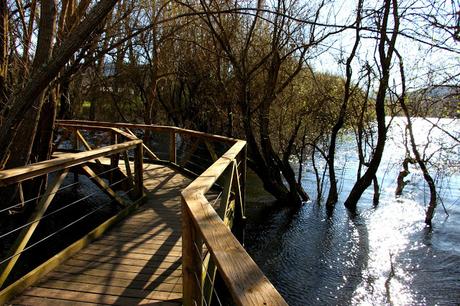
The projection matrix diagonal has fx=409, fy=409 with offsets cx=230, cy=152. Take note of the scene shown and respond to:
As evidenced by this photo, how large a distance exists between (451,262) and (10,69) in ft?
32.5

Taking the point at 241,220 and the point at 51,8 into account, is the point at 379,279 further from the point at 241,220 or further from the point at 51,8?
the point at 51,8

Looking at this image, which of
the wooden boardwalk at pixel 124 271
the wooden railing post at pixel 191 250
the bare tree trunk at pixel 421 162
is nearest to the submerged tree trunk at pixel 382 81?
the bare tree trunk at pixel 421 162

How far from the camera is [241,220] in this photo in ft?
24.6

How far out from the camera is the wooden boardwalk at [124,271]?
3395mm

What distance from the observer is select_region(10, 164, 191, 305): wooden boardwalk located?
11.1 feet

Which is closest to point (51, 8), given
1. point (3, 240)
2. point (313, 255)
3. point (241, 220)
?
point (241, 220)

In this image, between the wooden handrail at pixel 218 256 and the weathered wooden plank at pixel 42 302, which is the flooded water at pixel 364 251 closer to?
the weathered wooden plank at pixel 42 302

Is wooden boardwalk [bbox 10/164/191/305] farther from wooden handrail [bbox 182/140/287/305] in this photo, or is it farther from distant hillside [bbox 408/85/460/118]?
distant hillside [bbox 408/85/460/118]

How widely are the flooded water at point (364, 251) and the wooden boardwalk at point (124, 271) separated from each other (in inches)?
120

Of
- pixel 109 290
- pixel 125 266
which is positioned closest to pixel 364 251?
pixel 125 266

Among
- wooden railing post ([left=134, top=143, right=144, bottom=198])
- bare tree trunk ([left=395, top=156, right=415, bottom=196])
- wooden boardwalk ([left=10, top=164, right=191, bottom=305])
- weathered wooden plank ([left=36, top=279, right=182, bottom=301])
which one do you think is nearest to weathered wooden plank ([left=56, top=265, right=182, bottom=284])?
wooden boardwalk ([left=10, top=164, right=191, bottom=305])

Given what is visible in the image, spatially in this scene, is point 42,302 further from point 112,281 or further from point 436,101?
point 436,101

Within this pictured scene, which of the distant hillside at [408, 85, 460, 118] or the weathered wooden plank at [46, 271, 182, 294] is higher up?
the distant hillside at [408, 85, 460, 118]

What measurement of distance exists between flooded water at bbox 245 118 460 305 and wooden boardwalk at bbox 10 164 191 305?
10.0ft
